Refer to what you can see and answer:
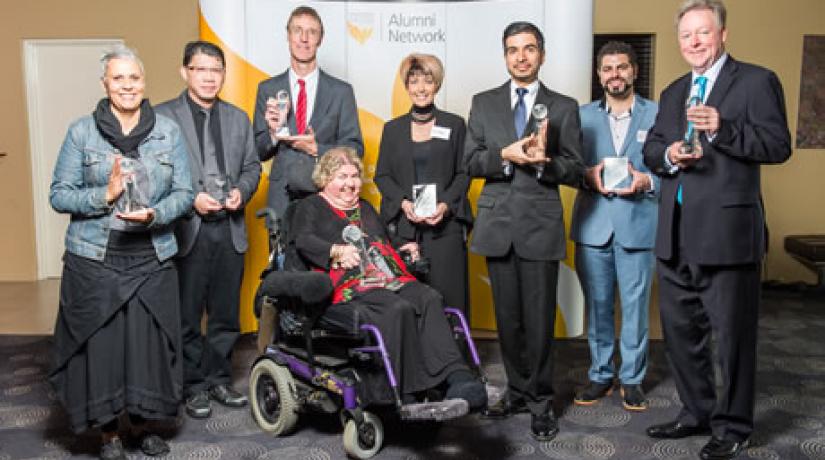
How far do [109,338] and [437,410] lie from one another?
1.26 metres

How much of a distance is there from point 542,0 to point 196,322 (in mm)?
2690

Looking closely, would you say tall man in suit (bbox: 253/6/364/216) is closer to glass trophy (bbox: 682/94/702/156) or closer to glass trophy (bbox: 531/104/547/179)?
glass trophy (bbox: 531/104/547/179)

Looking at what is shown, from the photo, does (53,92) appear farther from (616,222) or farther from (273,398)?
(616,222)

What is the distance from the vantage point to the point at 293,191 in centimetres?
398

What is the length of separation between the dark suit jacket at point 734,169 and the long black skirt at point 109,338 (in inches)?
80.9

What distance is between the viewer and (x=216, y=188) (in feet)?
12.1

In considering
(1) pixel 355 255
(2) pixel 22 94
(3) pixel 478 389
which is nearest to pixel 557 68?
(1) pixel 355 255

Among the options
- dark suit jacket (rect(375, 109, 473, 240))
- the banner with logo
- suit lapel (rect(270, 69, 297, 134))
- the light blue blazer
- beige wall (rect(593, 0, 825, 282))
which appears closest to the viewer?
the light blue blazer

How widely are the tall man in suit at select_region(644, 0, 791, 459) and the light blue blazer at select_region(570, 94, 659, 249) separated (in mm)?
415

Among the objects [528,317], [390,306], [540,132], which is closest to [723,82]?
[540,132]

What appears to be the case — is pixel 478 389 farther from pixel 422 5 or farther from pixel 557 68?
pixel 422 5

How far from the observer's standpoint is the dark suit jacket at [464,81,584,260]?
3.40 m

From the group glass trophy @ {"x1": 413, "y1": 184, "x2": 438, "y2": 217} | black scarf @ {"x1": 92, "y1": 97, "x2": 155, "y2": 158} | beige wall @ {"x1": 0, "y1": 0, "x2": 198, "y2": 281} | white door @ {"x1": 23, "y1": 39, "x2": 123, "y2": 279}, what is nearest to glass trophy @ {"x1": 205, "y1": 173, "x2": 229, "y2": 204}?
black scarf @ {"x1": 92, "y1": 97, "x2": 155, "y2": 158}

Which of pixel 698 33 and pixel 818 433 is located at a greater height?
pixel 698 33
